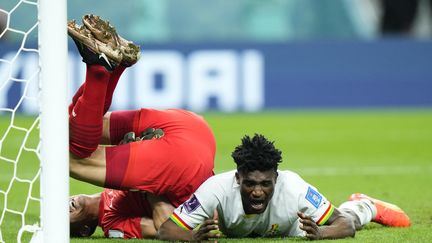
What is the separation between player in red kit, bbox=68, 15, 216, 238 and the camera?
5938mm

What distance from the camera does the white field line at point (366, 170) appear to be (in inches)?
Result: 402

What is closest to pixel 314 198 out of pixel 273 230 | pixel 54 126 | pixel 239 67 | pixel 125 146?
pixel 273 230

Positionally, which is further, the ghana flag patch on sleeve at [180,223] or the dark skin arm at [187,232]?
the ghana flag patch on sleeve at [180,223]

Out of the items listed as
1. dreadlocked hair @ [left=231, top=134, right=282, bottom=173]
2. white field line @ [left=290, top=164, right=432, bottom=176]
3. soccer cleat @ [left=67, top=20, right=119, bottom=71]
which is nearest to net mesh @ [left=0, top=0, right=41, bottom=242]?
soccer cleat @ [left=67, top=20, right=119, bottom=71]

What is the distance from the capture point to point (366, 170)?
34.4ft

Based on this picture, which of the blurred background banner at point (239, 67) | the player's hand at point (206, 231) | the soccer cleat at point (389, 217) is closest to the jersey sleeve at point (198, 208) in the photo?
the player's hand at point (206, 231)

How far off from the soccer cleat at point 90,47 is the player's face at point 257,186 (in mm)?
1078

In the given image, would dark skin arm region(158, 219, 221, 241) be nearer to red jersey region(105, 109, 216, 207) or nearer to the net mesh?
red jersey region(105, 109, 216, 207)

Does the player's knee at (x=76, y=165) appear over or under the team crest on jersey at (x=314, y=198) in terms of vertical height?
over

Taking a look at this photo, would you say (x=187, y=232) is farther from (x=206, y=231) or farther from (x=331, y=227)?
(x=331, y=227)

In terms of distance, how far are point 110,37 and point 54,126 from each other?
123 centimetres

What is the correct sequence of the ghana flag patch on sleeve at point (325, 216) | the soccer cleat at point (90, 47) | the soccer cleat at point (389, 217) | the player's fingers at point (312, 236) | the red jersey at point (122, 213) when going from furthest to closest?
the soccer cleat at point (389, 217) → the red jersey at point (122, 213) → the soccer cleat at point (90, 47) → the ghana flag patch on sleeve at point (325, 216) → the player's fingers at point (312, 236)

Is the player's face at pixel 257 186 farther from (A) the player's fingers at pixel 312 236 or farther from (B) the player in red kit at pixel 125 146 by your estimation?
(B) the player in red kit at pixel 125 146

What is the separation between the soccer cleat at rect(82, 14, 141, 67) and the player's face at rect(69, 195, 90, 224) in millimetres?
1001
